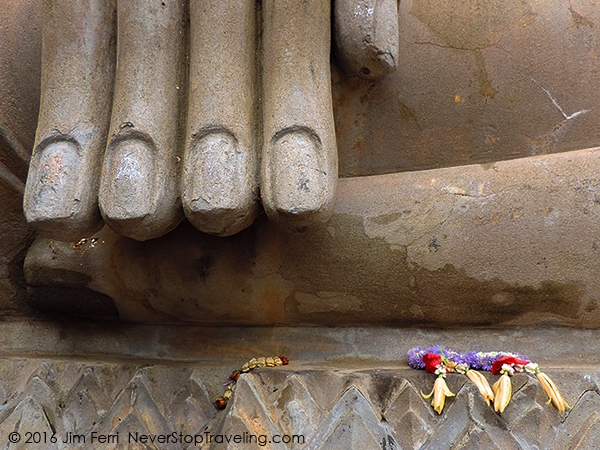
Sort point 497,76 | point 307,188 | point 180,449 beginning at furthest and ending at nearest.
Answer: point 497,76 < point 180,449 < point 307,188

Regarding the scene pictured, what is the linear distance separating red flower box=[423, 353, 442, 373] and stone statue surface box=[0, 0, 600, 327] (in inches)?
4.2

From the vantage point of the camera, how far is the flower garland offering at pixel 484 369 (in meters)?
0.91

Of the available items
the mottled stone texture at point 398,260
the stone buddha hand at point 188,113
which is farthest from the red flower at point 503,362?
the stone buddha hand at point 188,113

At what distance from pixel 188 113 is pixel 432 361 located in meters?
0.53

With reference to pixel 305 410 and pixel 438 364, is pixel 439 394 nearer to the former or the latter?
pixel 438 364

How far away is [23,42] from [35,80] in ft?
0.24

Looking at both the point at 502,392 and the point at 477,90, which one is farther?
the point at 477,90

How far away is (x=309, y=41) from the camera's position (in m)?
0.98

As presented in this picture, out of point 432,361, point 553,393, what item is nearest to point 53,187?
point 432,361

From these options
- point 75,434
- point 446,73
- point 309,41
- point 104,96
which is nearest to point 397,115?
point 446,73

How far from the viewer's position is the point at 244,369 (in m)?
1.05

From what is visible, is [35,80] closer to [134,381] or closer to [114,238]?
[114,238]

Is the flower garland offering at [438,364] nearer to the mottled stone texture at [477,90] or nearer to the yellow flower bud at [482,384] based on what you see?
the yellow flower bud at [482,384]

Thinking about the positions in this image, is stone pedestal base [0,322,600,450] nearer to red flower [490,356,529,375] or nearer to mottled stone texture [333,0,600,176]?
red flower [490,356,529,375]
